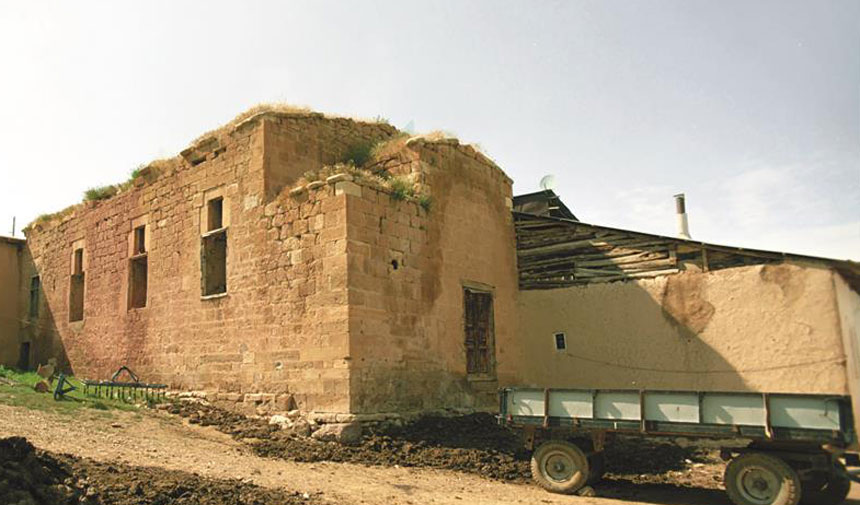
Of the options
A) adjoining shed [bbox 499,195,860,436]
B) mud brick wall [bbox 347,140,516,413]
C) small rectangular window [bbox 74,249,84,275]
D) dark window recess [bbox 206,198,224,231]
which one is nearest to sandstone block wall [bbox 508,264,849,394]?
adjoining shed [bbox 499,195,860,436]

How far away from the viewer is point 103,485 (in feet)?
21.9

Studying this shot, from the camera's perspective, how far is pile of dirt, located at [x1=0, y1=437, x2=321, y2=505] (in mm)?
5863

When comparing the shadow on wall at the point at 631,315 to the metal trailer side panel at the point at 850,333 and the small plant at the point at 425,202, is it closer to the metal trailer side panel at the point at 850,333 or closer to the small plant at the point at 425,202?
the metal trailer side panel at the point at 850,333

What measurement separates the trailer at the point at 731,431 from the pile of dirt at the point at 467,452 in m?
0.60

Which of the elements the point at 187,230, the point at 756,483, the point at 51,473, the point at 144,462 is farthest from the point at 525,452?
the point at 187,230

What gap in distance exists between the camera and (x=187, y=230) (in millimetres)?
13727

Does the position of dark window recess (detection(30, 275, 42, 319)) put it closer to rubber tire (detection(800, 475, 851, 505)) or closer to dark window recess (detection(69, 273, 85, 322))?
dark window recess (detection(69, 273, 85, 322))

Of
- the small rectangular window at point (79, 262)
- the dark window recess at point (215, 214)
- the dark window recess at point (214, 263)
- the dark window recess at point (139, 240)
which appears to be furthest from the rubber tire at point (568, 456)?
the small rectangular window at point (79, 262)

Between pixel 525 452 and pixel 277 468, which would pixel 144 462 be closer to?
pixel 277 468

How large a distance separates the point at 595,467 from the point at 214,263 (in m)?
8.45

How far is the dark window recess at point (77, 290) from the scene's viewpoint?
17.6 m

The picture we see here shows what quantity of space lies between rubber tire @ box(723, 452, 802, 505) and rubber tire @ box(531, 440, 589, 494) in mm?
1631

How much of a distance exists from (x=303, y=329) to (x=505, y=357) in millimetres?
4476

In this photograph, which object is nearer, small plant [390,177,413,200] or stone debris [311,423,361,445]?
stone debris [311,423,361,445]
